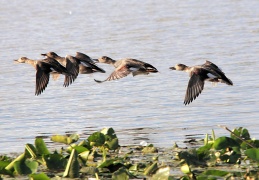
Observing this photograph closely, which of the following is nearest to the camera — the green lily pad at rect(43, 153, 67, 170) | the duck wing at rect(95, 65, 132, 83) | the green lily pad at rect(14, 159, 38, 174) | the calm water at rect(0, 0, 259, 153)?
the green lily pad at rect(14, 159, 38, 174)

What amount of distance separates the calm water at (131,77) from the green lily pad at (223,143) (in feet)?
8.95

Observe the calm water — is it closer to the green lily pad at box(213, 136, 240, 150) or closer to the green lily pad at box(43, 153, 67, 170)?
the green lily pad at box(213, 136, 240, 150)

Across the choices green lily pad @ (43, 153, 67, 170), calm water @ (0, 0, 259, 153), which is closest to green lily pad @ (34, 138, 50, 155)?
green lily pad @ (43, 153, 67, 170)

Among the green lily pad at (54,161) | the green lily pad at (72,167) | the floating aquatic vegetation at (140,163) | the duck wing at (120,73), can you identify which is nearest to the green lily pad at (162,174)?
the floating aquatic vegetation at (140,163)

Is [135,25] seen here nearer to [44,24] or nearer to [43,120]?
[44,24]

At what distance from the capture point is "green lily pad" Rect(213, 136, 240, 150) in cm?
1201

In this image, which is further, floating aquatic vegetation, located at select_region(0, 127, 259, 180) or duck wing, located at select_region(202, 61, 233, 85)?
duck wing, located at select_region(202, 61, 233, 85)

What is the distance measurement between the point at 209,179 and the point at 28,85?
12853 mm

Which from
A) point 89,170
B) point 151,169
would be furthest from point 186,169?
point 89,170

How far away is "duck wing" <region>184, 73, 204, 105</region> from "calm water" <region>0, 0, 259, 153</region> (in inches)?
21.6

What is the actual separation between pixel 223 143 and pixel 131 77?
38.6ft

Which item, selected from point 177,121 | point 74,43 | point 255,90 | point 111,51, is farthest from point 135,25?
point 177,121

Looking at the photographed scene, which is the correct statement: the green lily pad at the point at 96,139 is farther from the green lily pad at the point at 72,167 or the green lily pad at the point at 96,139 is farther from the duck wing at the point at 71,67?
the duck wing at the point at 71,67

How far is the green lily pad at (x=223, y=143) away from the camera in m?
12.0
